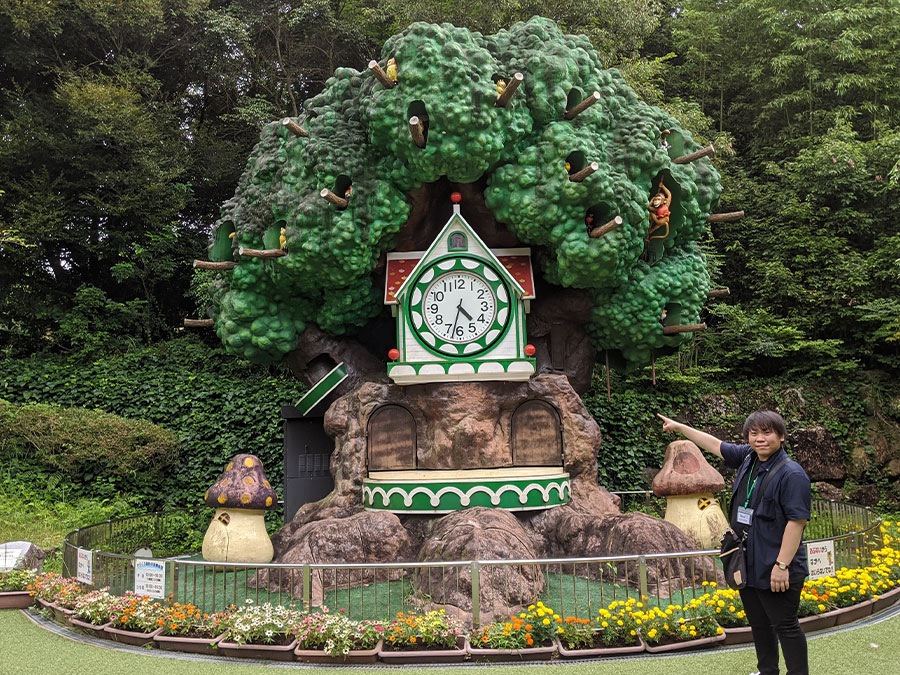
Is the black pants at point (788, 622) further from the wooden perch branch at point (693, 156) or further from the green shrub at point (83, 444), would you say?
the green shrub at point (83, 444)

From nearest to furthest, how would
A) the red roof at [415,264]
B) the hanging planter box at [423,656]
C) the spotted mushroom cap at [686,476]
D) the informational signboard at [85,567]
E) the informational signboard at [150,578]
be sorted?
the hanging planter box at [423,656] < the informational signboard at [150,578] < the informational signboard at [85,567] < the spotted mushroom cap at [686,476] < the red roof at [415,264]

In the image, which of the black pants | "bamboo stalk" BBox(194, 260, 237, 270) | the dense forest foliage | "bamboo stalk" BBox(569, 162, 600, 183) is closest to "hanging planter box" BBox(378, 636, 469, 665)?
the black pants

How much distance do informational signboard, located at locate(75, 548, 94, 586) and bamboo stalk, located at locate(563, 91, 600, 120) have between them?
689 cm

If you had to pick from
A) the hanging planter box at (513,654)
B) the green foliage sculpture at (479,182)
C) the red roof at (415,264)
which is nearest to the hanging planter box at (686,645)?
the hanging planter box at (513,654)

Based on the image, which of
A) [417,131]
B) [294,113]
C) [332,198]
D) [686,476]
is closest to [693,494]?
[686,476]

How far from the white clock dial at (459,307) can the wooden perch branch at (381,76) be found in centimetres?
226

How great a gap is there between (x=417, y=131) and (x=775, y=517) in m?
5.52

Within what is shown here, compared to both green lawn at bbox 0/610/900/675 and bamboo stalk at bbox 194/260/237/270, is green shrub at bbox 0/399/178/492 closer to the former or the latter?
bamboo stalk at bbox 194/260/237/270

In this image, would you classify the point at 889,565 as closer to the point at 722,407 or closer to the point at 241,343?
the point at 722,407

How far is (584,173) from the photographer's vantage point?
8094 mm

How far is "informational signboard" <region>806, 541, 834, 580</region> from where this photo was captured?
18.6 feet

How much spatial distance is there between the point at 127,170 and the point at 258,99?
10.5ft

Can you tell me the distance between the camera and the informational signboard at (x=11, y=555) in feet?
26.0

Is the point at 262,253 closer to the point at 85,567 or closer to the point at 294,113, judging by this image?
the point at 85,567
